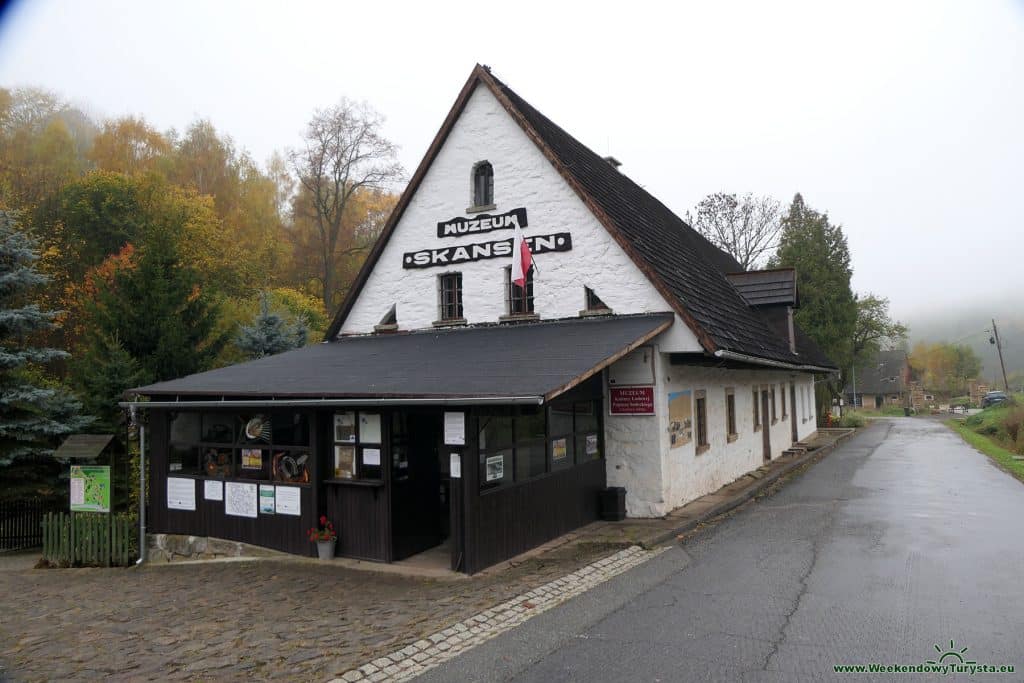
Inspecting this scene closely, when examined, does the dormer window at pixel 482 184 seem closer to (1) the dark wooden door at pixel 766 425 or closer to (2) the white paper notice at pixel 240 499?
(2) the white paper notice at pixel 240 499

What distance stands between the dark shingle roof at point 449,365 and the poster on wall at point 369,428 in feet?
1.58

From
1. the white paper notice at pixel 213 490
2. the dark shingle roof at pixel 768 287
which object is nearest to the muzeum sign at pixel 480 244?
the white paper notice at pixel 213 490

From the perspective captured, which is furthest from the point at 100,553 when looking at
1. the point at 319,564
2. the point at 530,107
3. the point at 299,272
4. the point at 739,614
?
the point at 299,272

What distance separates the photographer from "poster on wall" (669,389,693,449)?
12198 millimetres

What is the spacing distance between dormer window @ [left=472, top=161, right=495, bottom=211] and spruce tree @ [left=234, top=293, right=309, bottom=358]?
10.1 metres

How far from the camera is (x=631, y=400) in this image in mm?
11828

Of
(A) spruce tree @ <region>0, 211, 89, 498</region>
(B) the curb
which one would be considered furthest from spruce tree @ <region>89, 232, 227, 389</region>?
(B) the curb

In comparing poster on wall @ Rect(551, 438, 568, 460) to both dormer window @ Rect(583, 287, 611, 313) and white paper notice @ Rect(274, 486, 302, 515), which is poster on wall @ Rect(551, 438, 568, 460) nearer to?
dormer window @ Rect(583, 287, 611, 313)

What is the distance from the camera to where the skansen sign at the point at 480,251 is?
44.1 ft

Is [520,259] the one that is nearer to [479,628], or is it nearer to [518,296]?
[518,296]

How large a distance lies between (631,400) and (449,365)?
3.37 m

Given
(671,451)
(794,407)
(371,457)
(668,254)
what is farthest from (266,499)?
(794,407)

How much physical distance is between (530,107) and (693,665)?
1357cm

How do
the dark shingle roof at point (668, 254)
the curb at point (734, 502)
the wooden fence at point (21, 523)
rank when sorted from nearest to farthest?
the curb at point (734, 502)
the dark shingle roof at point (668, 254)
the wooden fence at point (21, 523)
